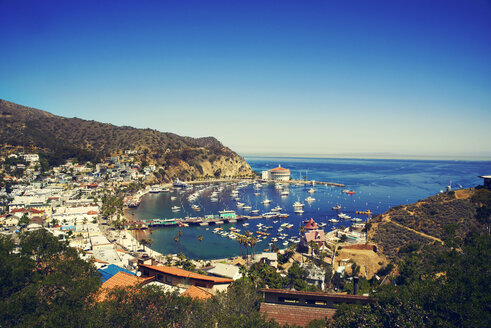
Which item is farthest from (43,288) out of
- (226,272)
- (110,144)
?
(110,144)

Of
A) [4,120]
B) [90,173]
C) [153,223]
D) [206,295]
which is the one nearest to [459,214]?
[206,295]

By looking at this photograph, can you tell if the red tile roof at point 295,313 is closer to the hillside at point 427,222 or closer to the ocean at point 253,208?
the hillside at point 427,222

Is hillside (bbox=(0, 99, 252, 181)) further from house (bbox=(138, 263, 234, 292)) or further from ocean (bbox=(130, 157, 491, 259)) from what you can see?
house (bbox=(138, 263, 234, 292))

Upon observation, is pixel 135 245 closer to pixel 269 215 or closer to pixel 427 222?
pixel 269 215

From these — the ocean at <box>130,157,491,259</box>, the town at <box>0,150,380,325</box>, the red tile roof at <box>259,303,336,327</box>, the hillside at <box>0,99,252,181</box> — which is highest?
the hillside at <box>0,99,252,181</box>

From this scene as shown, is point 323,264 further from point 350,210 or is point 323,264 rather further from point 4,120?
point 4,120

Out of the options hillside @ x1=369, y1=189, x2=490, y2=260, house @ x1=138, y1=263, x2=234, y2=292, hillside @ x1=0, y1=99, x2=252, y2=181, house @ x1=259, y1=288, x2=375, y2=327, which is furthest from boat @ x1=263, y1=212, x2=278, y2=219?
hillside @ x1=0, y1=99, x2=252, y2=181

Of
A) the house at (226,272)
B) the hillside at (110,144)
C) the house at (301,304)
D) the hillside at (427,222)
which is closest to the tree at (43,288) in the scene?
the house at (301,304)
